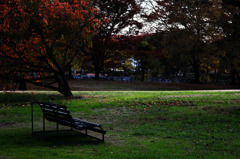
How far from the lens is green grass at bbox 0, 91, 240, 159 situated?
6.60 meters

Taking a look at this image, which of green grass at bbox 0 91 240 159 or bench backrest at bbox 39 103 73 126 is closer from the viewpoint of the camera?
green grass at bbox 0 91 240 159

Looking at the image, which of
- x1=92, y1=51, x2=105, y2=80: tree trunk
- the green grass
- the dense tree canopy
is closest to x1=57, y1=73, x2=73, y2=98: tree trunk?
the dense tree canopy

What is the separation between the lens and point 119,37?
45.7 meters

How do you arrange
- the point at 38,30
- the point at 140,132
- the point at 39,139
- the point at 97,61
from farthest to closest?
the point at 97,61 < the point at 38,30 < the point at 140,132 < the point at 39,139

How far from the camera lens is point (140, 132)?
915cm

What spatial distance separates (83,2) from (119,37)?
26916mm

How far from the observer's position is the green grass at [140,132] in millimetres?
6598

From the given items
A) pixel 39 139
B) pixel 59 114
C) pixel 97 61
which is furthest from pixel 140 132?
pixel 97 61

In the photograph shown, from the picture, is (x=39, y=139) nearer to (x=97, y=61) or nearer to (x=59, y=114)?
(x=59, y=114)

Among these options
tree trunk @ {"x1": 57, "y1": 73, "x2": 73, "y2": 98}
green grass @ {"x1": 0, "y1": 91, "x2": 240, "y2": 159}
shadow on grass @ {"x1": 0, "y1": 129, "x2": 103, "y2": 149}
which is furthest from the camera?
tree trunk @ {"x1": 57, "y1": 73, "x2": 73, "y2": 98}

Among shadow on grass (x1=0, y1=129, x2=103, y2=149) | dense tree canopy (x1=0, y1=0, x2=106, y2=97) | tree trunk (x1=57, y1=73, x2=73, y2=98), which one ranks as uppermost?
dense tree canopy (x1=0, y1=0, x2=106, y2=97)

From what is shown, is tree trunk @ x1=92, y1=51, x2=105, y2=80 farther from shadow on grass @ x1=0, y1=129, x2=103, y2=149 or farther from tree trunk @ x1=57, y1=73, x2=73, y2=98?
shadow on grass @ x1=0, y1=129, x2=103, y2=149

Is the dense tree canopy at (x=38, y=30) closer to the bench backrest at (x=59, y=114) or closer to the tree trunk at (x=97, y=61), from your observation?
the bench backrest at (x=59, y=114)

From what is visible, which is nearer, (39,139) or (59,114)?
(59,114)
